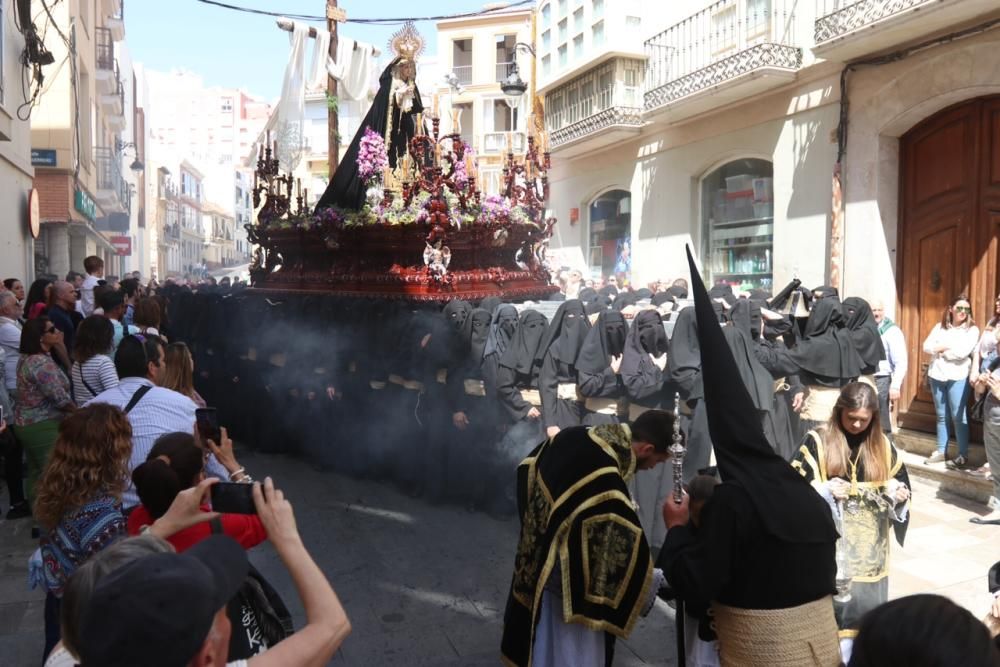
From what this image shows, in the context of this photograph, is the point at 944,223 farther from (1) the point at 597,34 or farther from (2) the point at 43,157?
(2) the point at 43,157

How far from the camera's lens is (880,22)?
8.61 meters

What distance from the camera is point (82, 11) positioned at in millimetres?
19406

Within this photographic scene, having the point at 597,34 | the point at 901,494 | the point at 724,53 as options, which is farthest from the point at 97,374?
the point at 597,34

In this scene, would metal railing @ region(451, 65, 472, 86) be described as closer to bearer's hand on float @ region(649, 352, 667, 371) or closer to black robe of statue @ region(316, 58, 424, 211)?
black robe of statue @ region(316, 58, 424, 211)

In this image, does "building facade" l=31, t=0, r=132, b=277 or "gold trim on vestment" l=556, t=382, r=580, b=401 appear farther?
"building facade" l=31, t=0, r=132, b=277

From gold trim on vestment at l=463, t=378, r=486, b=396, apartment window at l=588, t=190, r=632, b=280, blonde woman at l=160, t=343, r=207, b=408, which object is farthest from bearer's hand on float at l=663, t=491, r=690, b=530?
apartment window at l=588, t=190, r=632, b=280

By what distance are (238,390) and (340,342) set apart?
2.31m

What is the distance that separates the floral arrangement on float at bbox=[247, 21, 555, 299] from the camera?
27.1ft

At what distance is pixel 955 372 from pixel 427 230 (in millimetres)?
5244

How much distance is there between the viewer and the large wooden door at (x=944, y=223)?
8.25 meters

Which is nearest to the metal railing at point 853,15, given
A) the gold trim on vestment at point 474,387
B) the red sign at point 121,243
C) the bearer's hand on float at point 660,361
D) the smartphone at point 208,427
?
the bearer's hand on float at point 660,361

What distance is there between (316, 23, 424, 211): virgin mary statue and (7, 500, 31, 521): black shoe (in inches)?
180

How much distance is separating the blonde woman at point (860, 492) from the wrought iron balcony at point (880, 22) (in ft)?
20.3

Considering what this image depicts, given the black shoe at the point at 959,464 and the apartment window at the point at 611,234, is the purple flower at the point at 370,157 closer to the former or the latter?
the black shoe at the point at 959,464
